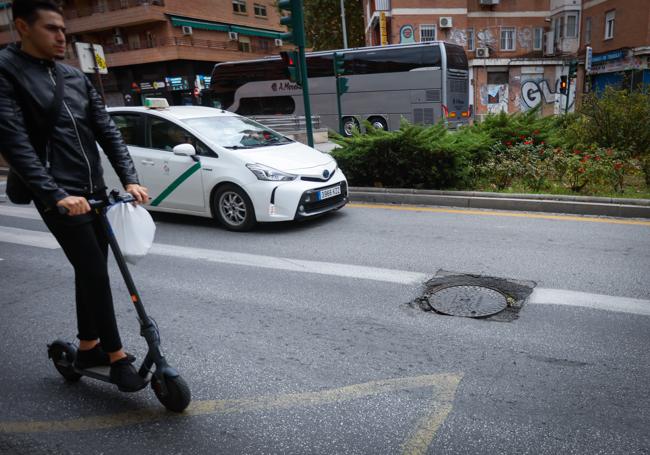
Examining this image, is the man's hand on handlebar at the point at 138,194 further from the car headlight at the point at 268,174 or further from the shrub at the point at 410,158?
the shrub at the point at 410,158

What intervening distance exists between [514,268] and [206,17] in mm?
39570

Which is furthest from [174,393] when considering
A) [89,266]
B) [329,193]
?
[329,193]

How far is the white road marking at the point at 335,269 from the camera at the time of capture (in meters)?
3.90

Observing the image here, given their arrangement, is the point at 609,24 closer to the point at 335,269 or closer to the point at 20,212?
the point at 335,269

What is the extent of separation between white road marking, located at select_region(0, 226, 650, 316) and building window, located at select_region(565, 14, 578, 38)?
3621 centimetres

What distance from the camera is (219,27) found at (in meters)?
39.5

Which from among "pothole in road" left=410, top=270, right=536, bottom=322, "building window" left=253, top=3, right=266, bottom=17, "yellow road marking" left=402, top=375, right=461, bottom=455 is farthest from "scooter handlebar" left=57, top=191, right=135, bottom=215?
A: "building window" left=253, top=3, right=266, bottom=17

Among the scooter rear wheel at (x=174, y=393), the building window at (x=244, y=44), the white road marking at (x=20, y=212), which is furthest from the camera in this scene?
the building window at (x=244, y=44)

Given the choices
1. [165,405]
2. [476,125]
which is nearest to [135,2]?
[476,125]

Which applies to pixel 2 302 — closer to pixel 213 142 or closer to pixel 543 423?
pixel 213 142

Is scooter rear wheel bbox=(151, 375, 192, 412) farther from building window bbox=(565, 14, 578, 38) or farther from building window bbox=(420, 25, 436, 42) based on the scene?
building window bbox=(565, 14, 578, 38)

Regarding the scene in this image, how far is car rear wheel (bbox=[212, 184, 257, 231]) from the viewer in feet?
21.4

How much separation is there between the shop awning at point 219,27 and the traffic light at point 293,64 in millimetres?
30132

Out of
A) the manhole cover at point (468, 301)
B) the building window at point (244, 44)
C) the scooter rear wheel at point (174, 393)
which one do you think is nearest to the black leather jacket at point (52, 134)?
the scooter rear wheel at point (174, 393)
